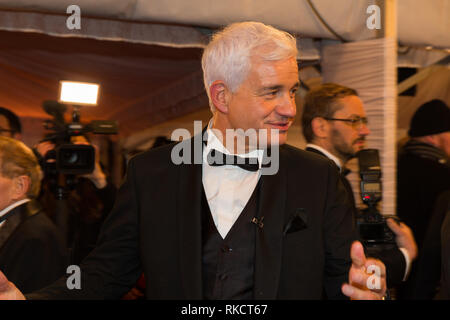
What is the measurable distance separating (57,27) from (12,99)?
12.8 ft

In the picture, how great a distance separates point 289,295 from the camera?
144cm

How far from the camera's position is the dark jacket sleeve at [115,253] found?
5.20ft

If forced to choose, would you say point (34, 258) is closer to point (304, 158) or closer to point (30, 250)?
point (30, 250)

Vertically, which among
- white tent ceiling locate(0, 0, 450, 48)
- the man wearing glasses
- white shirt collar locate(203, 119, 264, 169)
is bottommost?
white shirt collar locate(203, 119, 264, 169)

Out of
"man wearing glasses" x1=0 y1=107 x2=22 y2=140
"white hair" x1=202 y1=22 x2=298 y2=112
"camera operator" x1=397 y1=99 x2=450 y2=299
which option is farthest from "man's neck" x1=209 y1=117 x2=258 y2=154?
"man wearing glasses" x1=0 y1=107 x2=22 y2=140

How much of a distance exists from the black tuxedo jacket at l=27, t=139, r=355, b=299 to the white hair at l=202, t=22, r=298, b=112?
234 millimetres

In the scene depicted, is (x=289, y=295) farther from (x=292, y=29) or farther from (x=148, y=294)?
(x=292, y=29)

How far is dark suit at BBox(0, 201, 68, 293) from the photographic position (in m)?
2.13

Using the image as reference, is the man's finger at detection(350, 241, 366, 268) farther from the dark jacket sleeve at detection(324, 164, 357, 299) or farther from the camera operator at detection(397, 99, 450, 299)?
the camera operator at detection(397, 99, 450, 299)

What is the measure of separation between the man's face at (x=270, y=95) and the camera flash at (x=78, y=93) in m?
1.46

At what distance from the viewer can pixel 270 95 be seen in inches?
A: 61.3
